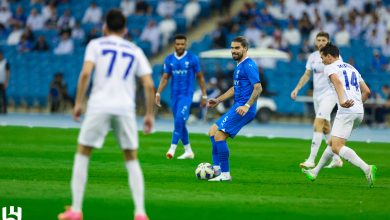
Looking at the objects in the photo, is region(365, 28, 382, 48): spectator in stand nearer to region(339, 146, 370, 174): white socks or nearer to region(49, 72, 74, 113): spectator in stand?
region(49, 72, 74, 113): spectator in stand

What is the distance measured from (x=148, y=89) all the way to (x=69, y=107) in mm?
29928

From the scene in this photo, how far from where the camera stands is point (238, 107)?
1628cm

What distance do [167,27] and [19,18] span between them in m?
7.52

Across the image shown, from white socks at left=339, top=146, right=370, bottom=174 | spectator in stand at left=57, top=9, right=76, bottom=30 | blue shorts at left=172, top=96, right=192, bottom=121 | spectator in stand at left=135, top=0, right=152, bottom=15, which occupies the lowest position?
white socks at left=339, top=146, right=370, bottom=174

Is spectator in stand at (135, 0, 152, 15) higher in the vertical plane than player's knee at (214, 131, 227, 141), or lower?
higher

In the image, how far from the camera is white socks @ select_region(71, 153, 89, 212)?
11.0 meters

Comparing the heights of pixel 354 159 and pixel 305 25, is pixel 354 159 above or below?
below

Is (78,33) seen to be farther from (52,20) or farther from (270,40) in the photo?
(270,40)

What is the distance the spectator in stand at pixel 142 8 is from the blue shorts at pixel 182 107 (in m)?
21.1

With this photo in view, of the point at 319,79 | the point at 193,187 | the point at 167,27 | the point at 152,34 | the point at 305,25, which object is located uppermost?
the point at 167,27

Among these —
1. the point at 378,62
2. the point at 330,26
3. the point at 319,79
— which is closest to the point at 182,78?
the point at 319,79

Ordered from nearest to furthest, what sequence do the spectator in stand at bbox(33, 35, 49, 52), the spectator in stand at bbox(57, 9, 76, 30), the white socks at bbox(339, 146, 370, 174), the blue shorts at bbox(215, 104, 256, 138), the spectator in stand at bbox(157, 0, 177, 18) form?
the white socks at bbox(339, 146, 370, 174) < the blue shorts at bbox(215, 104, 256, 138) < the spectator in stand at bbox(157, 0, 177, 18) < the spectator in stand at bbox(33, 35, 49, 52) < the spectator in stand at bbox(57, 9, 76, 30)

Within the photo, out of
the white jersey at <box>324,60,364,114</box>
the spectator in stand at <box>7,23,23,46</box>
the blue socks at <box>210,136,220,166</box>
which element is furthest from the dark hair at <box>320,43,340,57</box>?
the spectator in stand at <box>7,23,23,46</box>

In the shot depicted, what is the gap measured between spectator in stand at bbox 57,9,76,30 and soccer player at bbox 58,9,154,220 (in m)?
31.5
